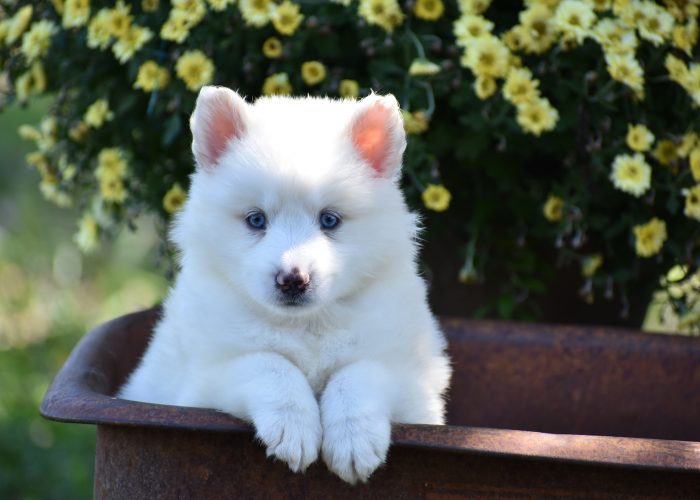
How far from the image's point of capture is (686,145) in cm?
314

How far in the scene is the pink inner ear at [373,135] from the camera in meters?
2.37

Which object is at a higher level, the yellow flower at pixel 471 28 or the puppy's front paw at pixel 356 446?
the yellow flower at pixel 471 28

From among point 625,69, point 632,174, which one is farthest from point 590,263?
point 625,69

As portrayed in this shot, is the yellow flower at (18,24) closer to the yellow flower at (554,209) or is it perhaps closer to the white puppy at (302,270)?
the white puppy at (302,270)

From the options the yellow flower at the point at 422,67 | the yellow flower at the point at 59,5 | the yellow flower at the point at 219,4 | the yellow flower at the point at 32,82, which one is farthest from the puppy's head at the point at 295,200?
the yellow flower at the point at 32,82

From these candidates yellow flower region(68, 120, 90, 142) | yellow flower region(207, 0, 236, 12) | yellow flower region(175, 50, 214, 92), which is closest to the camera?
yellow flower region(207, 0, 236, 12)

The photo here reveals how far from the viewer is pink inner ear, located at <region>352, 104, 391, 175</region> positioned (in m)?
2.37

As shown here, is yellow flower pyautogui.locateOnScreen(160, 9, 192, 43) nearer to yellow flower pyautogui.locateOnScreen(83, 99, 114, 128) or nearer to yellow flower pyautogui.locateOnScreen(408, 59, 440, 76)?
yellow flower pyautogui.locateOnScreen(83, 99, 114, 128)

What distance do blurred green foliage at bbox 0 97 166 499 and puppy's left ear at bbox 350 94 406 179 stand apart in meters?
2.48

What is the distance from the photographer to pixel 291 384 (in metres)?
2.10

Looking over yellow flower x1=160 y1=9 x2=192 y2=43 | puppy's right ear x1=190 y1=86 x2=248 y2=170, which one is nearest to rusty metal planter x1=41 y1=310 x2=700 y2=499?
puppy's right ear x1=190 y1=86 x2=248 y2=170

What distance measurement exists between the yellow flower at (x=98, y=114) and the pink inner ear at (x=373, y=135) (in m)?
1.36

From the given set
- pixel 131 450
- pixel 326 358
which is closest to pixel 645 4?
pixel 326 358

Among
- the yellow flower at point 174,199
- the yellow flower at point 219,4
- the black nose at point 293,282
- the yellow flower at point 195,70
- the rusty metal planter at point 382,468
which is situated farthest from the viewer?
the yellow flower at point 174,199
